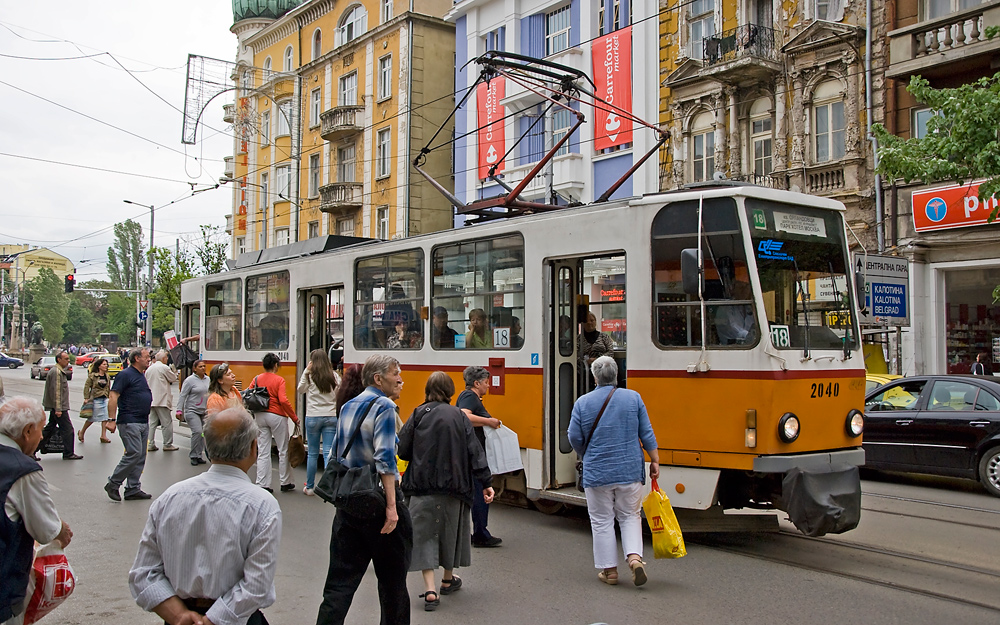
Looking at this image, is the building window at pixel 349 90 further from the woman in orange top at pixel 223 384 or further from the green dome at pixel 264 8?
the woman in orange top at pixel 223 384

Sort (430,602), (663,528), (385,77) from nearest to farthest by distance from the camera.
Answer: (430,602) < (663,528) < (385,77)

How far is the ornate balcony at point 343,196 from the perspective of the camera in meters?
Result: 35.0

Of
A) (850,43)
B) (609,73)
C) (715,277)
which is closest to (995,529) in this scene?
(715,277)

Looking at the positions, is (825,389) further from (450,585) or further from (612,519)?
(450,585)

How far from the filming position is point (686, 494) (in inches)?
296

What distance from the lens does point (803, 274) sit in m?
7.78

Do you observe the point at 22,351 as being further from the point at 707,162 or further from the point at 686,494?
the point at 686,494

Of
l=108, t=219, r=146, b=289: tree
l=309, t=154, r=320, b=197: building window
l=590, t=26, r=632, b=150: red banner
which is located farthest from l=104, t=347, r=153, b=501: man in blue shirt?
l=108, t=219, r=146, b=289: tree

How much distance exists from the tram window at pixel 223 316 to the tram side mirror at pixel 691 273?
9.87m

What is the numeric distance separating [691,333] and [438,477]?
8.99ft

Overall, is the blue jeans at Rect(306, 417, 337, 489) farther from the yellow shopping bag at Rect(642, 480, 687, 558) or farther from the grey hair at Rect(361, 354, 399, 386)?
the grey hair at Rect(361, 354, 399, 386)

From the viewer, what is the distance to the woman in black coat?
618cm

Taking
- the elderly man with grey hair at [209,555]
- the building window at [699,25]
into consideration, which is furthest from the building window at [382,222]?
the elderly man with grey hair at [209,555]

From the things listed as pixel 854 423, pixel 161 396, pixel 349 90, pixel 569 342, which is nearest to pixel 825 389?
pixel 854 423
